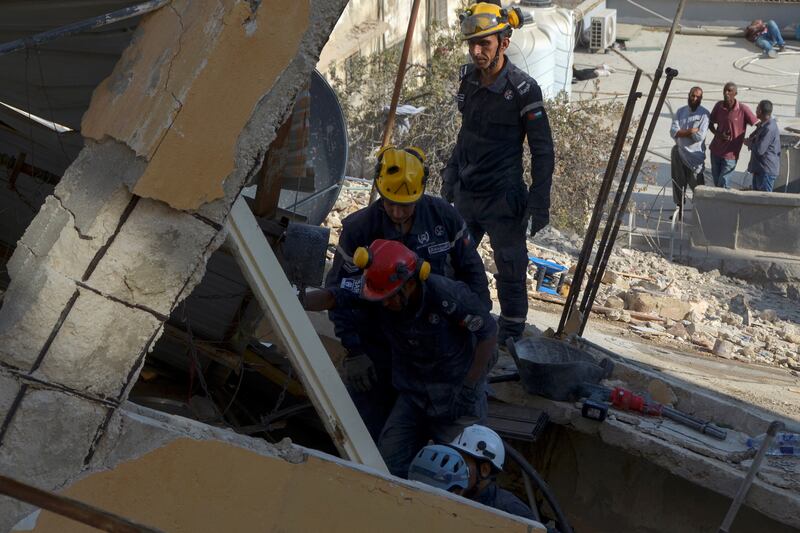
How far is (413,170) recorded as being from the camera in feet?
15.8

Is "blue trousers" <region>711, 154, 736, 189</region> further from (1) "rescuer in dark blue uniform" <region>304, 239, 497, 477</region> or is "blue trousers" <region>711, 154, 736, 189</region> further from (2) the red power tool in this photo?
(1) "rescuer in dark blue uniform" <region>304, 239, 497, 477</region>

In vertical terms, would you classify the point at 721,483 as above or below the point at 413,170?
below

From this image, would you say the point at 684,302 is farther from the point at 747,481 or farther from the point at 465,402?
the point at 465,402

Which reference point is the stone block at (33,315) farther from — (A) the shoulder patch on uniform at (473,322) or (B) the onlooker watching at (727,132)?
(B) the onlooker watching at (727,132)

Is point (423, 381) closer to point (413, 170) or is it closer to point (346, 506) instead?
point (413, 170)

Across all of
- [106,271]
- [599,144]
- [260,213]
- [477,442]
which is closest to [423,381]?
[477,442]

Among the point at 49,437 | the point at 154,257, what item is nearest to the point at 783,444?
the point at 154,257

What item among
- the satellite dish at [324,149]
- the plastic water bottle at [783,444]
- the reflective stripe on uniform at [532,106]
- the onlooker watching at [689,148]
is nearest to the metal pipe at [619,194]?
the reflective stripe on uniform at [532,106]

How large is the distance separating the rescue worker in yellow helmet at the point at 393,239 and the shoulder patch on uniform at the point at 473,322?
1.09ft

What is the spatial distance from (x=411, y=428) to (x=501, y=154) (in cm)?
199

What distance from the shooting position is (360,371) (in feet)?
16.4

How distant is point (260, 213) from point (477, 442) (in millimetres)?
1438

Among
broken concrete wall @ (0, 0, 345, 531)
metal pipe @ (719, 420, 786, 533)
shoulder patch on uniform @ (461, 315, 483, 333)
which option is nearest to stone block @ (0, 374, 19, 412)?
broken concrete wall @ (0, 0, 345, 531)

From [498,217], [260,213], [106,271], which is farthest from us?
[498,217]
